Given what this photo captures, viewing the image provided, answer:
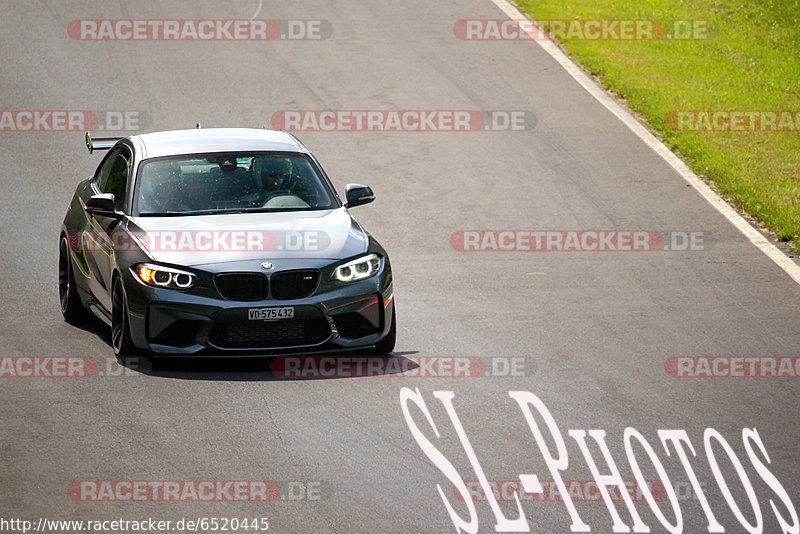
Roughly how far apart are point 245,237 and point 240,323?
806 mm

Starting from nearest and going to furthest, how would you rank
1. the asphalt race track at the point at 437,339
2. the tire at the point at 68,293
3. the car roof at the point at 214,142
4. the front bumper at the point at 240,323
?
the asphalt race track at the point at 437,339 → the front bumper at the point at 240,323 → the car roof at the point at 214,142 → the tire at the point at 68,293

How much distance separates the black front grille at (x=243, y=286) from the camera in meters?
9.88

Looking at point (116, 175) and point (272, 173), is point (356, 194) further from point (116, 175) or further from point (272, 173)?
point (116, 175)

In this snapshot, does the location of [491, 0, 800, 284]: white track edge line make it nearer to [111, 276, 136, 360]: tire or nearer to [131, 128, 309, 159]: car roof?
[131, 128, 309, 159]: car roof

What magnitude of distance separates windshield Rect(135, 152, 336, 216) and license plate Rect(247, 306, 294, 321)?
4.59ft

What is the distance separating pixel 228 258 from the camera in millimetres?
9961

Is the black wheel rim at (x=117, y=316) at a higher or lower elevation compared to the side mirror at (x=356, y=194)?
lower

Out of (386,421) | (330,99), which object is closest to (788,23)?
(330,99)

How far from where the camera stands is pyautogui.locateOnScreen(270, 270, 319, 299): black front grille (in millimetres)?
9969

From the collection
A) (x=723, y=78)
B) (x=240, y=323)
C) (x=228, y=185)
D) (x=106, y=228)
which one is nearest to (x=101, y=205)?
(x=106, y=228)

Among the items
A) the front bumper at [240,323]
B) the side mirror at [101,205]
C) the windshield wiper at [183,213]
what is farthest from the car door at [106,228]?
the front bumper at [240,323]

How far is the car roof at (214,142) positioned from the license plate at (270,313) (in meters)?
2.17

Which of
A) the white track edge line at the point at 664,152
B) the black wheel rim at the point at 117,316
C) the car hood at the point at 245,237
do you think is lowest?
the white track edge line at the point at 664,152

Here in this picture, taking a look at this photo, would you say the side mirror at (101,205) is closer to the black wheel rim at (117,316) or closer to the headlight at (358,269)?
the black wheel rim at (117,316)
